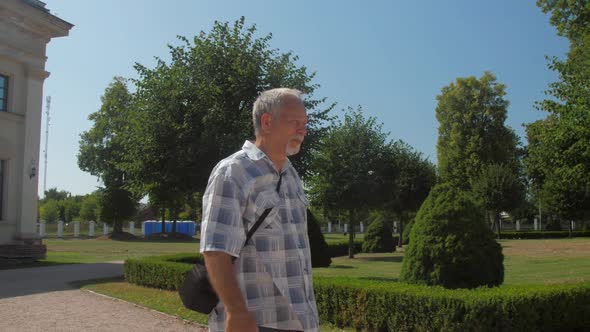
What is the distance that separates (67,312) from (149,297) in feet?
6.56

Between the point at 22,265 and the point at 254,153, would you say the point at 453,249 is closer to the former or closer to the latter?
the point at 254,153

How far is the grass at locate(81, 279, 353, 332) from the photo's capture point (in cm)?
910

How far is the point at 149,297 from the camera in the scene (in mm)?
11555

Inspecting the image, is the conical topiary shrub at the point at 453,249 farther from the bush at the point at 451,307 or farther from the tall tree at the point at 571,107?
the tall tree at the point at 571,107

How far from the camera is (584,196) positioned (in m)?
46.5

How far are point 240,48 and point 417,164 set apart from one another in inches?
903

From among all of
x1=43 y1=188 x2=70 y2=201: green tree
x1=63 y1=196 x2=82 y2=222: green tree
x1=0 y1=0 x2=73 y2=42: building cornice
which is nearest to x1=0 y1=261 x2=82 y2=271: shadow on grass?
x1=0 y1=0 x2=73 y2=42: building cornice

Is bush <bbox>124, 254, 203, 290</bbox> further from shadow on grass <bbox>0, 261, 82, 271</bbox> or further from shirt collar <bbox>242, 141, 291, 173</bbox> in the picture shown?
shirt collar <bbox>242, 141, 291, 173</bbox>

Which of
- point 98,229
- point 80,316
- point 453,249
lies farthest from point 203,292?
point 98,229

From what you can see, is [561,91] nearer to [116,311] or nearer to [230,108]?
[230,108]

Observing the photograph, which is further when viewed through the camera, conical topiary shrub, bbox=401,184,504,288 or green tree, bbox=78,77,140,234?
green tree, bbox=78,77,140,234

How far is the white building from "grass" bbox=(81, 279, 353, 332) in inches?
332

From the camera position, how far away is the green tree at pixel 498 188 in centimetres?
4695

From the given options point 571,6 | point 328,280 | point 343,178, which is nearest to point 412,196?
point 343,178
